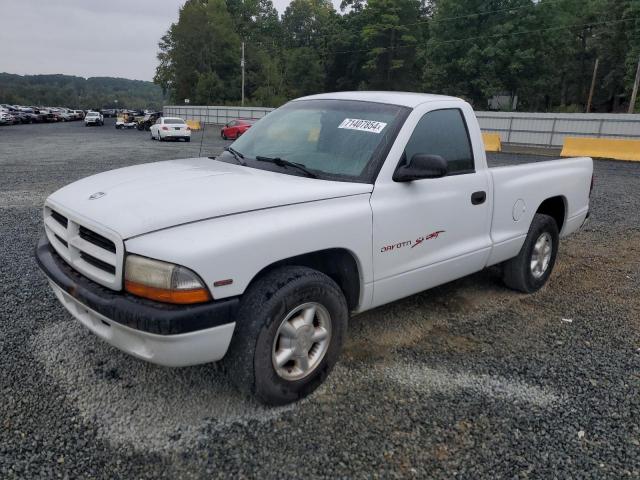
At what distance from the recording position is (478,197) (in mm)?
3859

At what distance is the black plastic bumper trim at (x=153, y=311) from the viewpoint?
2.35 meters

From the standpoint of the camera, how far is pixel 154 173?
334 cm

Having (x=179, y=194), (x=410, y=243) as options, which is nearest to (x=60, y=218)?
(x=179, y=194)

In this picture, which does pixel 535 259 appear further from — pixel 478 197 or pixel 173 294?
pixel 173 294

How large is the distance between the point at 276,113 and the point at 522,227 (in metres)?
2.40

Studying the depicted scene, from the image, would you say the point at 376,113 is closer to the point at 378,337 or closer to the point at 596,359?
the point at 378,337

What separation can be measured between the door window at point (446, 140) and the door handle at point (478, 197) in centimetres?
19

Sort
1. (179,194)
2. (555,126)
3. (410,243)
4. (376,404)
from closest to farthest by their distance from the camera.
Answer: (179,194), (376,404), (410,243), (555,126)

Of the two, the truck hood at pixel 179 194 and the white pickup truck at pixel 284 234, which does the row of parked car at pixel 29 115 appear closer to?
the truck hood at pixel 179 194

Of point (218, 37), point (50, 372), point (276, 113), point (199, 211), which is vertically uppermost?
point (218, 37)

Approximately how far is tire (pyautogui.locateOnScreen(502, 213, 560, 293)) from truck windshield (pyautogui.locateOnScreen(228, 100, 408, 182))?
6.52 ft

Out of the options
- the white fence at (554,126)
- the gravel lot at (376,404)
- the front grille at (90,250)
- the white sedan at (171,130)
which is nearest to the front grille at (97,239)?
the front grille at (90,250)

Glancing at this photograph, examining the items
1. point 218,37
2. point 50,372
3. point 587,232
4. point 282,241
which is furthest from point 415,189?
point 218,37

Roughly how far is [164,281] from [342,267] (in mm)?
1155
